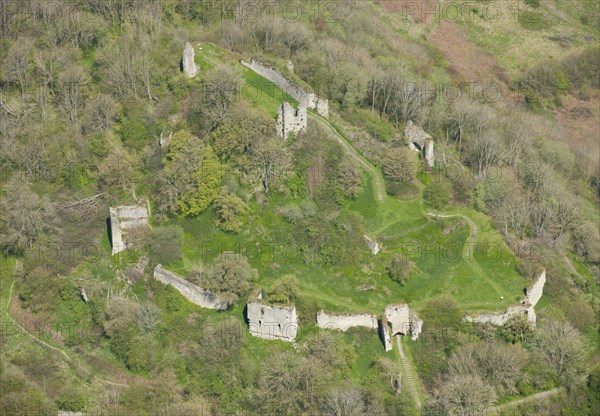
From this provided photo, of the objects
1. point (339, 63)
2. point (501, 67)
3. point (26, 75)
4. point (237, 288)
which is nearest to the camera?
point (237, 288)

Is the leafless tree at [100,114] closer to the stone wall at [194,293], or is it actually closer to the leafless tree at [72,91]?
the leafless tree at [72,91]

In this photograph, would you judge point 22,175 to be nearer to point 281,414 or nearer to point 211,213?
point 211,213

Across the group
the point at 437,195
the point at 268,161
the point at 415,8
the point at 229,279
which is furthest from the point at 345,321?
the point at 415,8

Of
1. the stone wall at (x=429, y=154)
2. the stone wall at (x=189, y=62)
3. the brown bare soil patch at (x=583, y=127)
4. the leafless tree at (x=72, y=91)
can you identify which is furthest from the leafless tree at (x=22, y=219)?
the brown bare soil patch at (x=583, y=127)

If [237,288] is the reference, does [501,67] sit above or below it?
below

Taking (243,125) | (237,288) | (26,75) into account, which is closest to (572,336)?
(237,288)

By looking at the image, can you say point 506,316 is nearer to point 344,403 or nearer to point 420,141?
point 344,403
